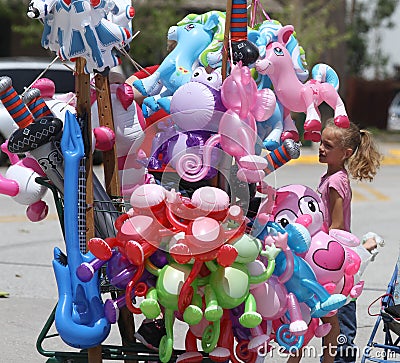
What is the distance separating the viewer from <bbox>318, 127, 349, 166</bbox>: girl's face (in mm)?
5281

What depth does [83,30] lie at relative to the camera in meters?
4.26

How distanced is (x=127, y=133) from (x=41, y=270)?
151 inches

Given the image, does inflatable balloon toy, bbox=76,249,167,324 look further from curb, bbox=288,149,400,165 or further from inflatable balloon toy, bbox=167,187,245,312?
curb, bbox=288,149,400,165

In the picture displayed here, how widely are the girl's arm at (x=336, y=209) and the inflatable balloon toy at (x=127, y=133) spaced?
113 centimetres

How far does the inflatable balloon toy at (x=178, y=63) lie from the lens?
4.75 metres

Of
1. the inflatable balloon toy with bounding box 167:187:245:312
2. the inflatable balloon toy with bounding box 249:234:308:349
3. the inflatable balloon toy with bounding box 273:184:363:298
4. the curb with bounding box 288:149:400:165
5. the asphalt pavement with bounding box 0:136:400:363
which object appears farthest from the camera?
the curb with bounding box 288:149:400:165

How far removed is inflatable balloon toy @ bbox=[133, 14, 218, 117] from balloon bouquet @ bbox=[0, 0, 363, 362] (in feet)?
0.16

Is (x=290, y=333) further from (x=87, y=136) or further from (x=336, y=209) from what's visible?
(x=87, y=136)

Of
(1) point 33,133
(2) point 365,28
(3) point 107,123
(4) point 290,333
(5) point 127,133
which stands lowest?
(2) point 365,28

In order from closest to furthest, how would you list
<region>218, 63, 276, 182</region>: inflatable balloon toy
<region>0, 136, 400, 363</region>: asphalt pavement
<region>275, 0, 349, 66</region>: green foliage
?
1. <region>218, 63, 276, 182</region>: inflatable balloon toy
2. <region>0, 136, 400, 363</region>: asphalt pavement
3. <region>275, 0, 349, 66</region>: green foliage

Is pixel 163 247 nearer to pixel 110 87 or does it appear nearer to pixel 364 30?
pixel 110 87

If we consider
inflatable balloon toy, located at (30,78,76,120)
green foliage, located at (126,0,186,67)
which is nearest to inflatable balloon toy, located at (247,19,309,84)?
inflatable balloon toy, located at (30,78,76,120)

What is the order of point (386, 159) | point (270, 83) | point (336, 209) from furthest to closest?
point (386, 159) < point (336, 209) < point (270, 83)

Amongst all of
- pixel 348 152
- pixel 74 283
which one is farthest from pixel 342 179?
pixel 74 283
